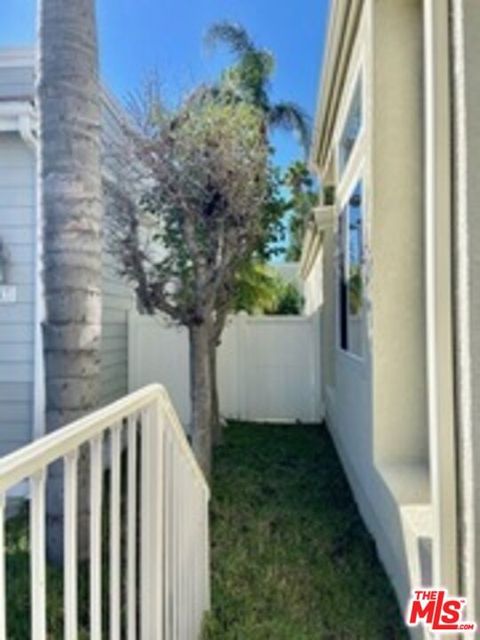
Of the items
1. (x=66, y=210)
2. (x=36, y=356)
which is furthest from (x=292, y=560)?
(x=36, y=356)

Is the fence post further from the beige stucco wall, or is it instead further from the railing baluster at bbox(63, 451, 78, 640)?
the beige stucco wall

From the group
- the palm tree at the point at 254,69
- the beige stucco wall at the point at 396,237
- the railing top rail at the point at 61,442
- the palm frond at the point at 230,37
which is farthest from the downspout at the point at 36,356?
the palm tree at the point at 254,69

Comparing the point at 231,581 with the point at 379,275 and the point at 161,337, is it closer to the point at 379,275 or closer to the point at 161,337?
the point at 379,275

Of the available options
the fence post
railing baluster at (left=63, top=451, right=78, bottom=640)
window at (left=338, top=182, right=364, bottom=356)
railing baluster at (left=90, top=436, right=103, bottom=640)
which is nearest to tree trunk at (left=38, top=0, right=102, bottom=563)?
the fence post

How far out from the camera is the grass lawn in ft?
11.0

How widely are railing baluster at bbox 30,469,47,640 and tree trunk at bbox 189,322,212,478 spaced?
14.7 ft

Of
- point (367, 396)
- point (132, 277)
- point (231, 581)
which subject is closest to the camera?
point (231, 581)

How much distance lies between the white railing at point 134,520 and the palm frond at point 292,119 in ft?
48.1

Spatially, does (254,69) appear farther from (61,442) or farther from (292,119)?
(61,442)

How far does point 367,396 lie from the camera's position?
174 inches

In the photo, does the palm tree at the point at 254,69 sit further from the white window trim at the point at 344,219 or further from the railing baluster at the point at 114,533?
the railing baluster at the point at 114,533

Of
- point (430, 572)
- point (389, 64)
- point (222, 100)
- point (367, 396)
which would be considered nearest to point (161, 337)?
point (222, 100)

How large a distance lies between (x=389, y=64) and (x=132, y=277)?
3.20 m
